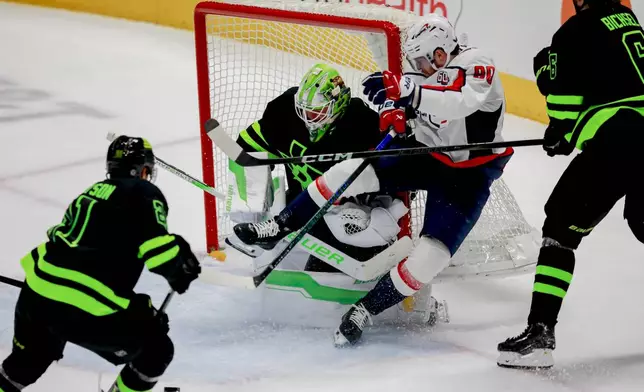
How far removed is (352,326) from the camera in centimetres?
288

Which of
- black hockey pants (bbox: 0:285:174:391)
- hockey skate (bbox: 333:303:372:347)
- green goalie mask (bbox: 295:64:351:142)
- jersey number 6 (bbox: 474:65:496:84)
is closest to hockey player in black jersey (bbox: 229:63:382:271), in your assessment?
green goalie mask (bbox: 295:64:351:142)

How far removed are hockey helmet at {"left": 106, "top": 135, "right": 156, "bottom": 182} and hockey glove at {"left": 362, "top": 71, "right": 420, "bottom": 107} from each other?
2.27ft

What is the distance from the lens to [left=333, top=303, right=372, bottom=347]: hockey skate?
2.87m

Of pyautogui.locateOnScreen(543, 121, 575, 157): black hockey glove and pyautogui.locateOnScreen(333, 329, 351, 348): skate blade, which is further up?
pyautogui.locateOnScreen(543, 121, 575, 157): black hockey glove

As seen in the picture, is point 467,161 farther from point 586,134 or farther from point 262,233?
point 262,233

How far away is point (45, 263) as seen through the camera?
218 centimetres

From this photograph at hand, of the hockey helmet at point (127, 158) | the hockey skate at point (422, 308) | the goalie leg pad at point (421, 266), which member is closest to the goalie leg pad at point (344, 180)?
the goalie leg pad at point (421, 266)

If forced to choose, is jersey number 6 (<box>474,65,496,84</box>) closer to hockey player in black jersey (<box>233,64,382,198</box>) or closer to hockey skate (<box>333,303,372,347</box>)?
hockey player in black jersey (<box>233,64,382,198</box>)

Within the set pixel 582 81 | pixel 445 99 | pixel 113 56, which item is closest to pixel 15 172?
pixel 113 56

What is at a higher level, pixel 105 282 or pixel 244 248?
pixel 105 282

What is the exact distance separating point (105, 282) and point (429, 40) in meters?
1.21

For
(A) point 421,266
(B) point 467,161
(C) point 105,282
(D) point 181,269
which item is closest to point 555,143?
(B) point 467,161

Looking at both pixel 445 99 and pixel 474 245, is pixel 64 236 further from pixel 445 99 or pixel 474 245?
pixel 474 245

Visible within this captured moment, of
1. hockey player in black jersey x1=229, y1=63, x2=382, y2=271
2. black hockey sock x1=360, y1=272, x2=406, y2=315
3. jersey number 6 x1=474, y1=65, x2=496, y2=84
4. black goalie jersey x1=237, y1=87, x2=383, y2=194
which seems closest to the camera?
jersey number 6 x1=474, y1=65, x2=496, y2=84
